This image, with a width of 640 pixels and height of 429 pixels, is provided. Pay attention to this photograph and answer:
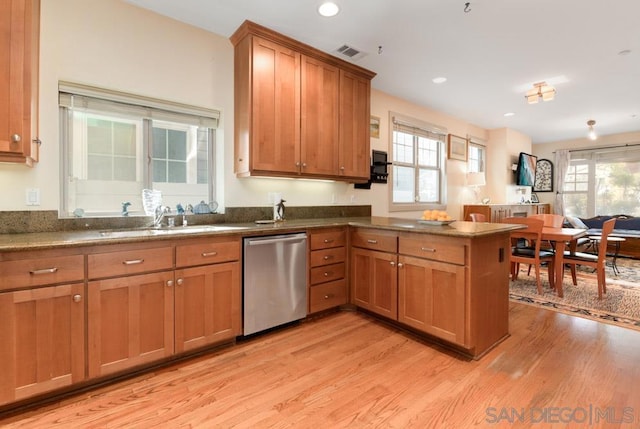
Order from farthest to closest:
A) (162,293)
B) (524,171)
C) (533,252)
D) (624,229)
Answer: (524,171) < (624,229) < (533,252) < (162,293)

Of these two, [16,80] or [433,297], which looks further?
[433,297]

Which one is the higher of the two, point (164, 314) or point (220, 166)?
point (220, 166)

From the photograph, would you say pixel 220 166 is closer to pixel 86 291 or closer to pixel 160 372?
pixel 86 291

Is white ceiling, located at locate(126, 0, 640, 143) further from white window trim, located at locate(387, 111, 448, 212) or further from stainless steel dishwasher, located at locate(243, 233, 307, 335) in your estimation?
stainless steel dishwasher, located at locate(243, 233, 307, 335)

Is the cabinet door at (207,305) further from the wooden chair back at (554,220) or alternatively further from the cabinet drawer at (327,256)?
the wooden chair back at (554,220)

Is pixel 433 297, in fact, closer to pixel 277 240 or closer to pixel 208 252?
pixel 277 240

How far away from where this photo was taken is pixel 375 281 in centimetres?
281

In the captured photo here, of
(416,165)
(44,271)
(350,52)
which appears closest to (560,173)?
(416,165)

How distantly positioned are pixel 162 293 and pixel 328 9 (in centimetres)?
247

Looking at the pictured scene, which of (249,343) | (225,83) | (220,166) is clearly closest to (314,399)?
(249,343)

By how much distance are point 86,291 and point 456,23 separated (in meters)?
3.40

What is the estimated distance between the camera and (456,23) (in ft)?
8.66

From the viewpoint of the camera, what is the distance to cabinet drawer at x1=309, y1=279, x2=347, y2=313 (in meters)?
2.84

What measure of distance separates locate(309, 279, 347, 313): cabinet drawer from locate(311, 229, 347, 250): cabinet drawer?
372mm
